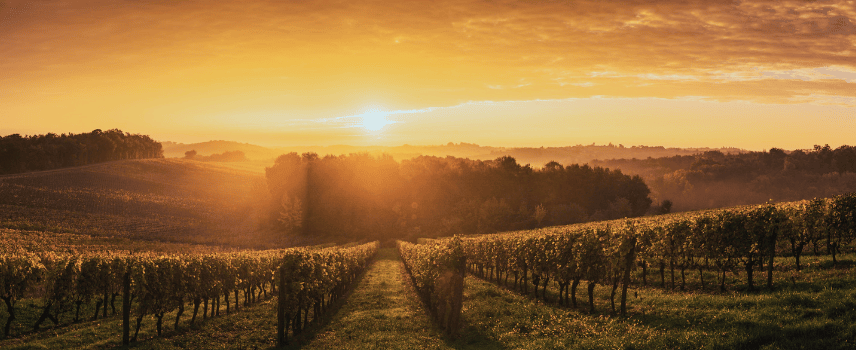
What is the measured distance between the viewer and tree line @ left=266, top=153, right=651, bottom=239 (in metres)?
99.3

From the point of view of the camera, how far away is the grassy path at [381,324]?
18.2m

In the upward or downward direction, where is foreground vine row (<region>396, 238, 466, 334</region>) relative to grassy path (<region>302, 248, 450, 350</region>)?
upward

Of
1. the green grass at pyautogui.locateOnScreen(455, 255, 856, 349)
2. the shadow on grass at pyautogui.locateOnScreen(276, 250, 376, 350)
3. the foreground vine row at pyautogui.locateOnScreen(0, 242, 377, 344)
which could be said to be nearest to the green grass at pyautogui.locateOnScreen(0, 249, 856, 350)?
the green grass at pyautogui.locateOnScreen(455, 255, 856, 349)

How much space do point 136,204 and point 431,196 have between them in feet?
229

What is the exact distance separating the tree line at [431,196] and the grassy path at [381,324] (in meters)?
64.7

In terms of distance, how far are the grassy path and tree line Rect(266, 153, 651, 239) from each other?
6469 cm

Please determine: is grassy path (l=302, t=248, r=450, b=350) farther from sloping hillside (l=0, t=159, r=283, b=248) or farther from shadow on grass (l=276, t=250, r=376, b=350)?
sloping hillside (l=0, t=159, r=283, b=248)

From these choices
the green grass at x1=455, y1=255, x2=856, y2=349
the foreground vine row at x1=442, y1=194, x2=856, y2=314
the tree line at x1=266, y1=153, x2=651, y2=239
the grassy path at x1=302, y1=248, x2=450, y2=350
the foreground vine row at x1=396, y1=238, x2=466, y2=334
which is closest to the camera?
the green grass at x1=455, y1=255, x2=856, y2=349

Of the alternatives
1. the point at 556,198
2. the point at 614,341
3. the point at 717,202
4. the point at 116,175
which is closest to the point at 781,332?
the point at 614,341

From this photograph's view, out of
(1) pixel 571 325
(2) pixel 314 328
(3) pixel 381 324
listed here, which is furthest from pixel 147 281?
(1) pixel 571 325

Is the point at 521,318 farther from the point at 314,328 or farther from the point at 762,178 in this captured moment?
the point at 762,178

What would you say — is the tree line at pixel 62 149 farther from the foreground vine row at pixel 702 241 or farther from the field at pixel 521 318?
the foreground vine row at pixel 702 241

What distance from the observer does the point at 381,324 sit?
846 inches

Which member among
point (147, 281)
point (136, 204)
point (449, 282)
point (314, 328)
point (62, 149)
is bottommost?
point (314, 328)
